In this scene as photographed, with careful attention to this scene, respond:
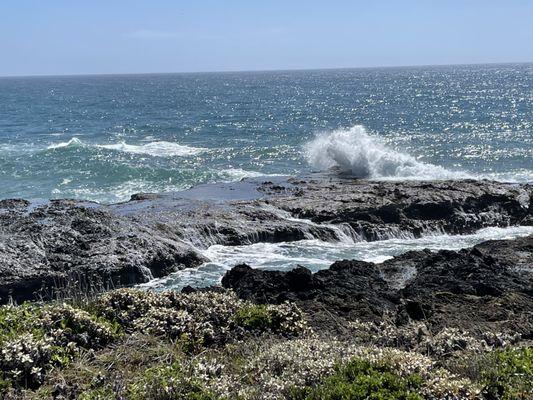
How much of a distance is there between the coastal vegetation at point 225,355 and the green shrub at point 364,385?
0.04 ft

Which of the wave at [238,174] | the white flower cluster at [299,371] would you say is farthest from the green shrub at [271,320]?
the wave at [238,174]

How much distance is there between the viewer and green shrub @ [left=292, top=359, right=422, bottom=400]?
6.50 metres

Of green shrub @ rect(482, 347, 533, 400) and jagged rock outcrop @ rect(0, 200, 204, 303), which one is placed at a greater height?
green shrub @ rect(482, 347, 533, 400)

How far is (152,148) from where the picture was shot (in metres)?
47.0

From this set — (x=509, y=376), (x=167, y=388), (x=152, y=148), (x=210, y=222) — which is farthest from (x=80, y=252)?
(x=152, y=148)

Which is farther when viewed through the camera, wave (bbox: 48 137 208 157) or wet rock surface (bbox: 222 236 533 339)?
wave (bbox: 48 137 208 157)

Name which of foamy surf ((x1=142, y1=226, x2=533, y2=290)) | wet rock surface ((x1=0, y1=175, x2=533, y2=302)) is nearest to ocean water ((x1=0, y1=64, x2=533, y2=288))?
A: foamy surf ((x1=142, y1=226, x2=533, y2=290))

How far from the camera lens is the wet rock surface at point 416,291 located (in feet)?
34.4

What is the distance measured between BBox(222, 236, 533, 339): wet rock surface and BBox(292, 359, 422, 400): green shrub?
298cm

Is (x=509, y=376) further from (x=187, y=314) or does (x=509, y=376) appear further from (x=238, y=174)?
(x=238, y=174)

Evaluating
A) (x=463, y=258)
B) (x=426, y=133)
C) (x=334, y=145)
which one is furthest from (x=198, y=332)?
(x=426, y=133)

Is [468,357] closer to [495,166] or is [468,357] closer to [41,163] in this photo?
[495,166]

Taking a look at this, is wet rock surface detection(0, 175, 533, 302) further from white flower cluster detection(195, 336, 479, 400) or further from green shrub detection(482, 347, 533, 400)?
green shrub detection(482, 347, 533, 400)

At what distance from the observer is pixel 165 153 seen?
4406cm
